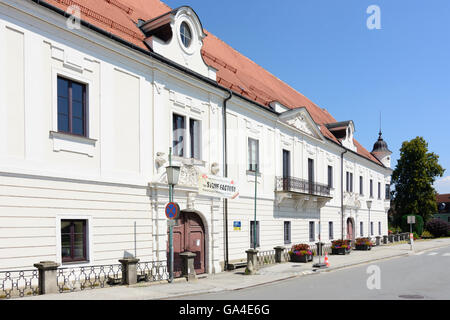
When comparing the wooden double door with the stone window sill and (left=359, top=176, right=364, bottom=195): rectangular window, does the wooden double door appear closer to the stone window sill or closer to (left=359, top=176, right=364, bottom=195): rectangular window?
the stone window sill

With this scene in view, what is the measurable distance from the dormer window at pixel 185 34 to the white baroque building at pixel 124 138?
2.4 inches

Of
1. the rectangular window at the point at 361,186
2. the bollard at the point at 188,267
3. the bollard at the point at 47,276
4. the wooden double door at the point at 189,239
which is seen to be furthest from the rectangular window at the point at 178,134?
the rectangular window at the point at 361,186

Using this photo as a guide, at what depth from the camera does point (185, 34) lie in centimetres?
1722

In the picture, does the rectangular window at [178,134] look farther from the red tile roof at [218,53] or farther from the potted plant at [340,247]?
the potted plant at [340,247]

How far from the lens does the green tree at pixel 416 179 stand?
5834 centimetres

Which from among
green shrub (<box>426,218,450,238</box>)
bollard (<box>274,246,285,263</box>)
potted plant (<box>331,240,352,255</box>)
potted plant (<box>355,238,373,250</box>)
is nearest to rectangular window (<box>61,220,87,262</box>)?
bollard (<box>274,246,285,263</box>)

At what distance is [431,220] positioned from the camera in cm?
5991

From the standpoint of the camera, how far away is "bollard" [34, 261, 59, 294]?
10.3m

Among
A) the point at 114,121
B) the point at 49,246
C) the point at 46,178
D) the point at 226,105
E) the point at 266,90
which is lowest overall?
the point at 49,246

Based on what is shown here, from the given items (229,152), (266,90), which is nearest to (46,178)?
(229,152)
